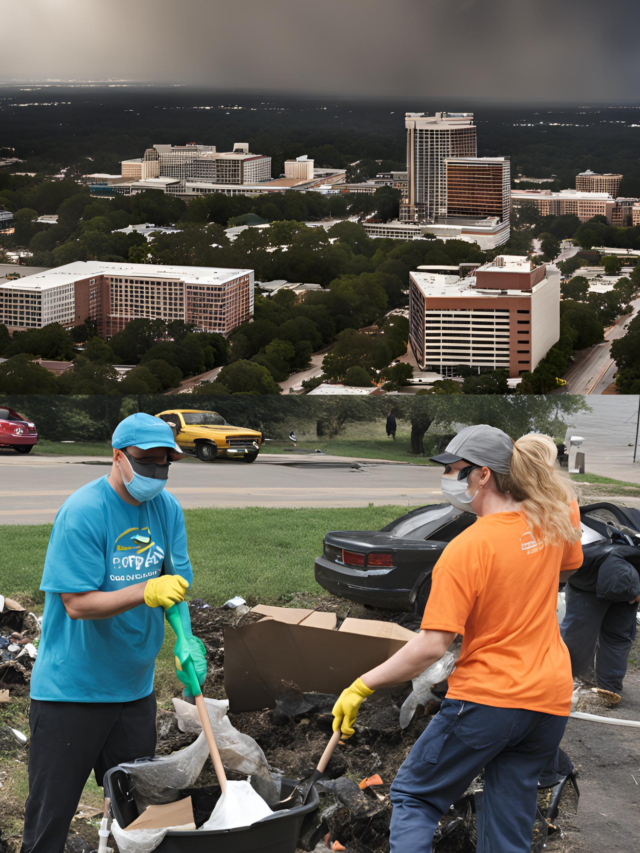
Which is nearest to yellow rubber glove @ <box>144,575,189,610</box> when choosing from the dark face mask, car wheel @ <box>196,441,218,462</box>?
the dark face mask

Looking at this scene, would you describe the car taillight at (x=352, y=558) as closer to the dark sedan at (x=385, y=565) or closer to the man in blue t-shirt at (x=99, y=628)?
the dark sedan at (x=385, y=565)

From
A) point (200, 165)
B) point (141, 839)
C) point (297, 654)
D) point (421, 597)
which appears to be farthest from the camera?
point (200, 165)

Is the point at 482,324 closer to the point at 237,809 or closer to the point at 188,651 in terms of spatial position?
the point at 188,651

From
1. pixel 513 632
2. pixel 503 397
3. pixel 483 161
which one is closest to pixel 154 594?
pixel 513 632

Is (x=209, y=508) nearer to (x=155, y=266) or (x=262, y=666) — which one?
(x=262, y=666)

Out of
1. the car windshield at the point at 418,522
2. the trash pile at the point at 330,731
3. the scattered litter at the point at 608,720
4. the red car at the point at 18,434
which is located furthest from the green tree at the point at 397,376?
the scattered litter at the point at 608,720

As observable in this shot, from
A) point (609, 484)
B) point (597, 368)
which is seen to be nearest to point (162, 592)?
point (609, 484)

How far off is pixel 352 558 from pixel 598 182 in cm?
1488

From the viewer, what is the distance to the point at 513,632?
1.97 metres

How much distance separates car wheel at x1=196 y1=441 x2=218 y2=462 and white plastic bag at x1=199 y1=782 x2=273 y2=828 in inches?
310

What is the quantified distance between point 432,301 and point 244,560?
871 centimetres

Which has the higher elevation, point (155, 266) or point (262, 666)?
point (155, 266)

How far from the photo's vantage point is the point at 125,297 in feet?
55.2

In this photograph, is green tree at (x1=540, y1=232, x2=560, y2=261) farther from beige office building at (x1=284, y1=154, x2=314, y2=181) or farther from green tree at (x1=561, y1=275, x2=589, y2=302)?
beige office building at (x1=284, y1=154, x2=314, y2=181)
